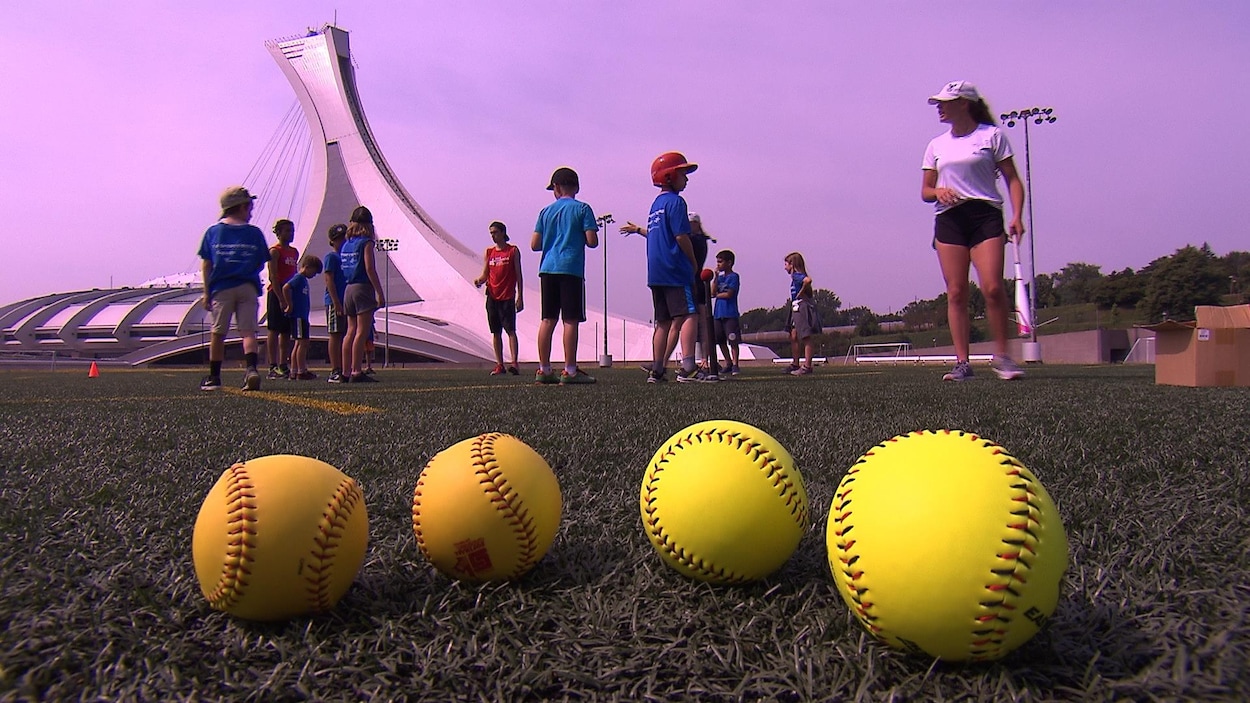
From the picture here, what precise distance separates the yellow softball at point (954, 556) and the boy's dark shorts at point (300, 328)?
9535mm

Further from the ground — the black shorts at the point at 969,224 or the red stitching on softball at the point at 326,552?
the black shorts at the point at 969,224

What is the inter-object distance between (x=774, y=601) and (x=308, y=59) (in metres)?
51.7

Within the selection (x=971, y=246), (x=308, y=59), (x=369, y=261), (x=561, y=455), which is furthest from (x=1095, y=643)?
(x=308, y=59)

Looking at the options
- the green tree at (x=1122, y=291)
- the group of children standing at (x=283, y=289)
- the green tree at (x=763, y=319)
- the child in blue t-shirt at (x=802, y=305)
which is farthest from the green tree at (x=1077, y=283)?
the group of children standing at (x=283, y=289)

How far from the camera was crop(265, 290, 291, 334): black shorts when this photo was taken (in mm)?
9156

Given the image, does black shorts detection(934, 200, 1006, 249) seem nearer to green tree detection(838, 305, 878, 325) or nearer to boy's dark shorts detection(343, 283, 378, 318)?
boy's dark shorts detection(343, 283, 378, 318)

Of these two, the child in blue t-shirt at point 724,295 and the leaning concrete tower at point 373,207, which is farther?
the leaning concrete tower at point 373,207

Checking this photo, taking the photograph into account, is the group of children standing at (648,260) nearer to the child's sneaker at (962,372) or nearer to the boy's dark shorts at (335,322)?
→ the child's sneaker at (962,372)

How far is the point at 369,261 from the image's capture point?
24.5 feet

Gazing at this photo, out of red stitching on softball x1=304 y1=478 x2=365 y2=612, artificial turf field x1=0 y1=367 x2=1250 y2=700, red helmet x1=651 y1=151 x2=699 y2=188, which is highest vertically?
red helmet x1=651 y1=151 x2=699 y2=188

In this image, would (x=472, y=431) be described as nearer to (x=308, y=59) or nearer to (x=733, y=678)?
(x=733, y=678)

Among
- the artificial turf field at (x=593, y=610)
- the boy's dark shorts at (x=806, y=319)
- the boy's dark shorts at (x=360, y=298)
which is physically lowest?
the artificial turf field at (x=593, y=610)

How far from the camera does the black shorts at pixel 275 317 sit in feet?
30.0

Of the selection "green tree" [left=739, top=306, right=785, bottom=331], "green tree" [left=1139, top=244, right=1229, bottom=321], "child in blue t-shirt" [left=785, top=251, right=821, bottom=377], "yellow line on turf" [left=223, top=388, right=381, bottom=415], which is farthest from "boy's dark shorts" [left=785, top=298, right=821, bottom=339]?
"green tree" [left=739, top=306, right=785, bottom=331]
